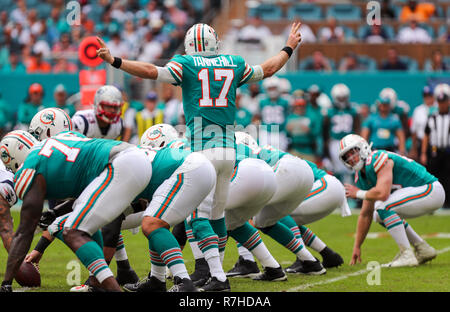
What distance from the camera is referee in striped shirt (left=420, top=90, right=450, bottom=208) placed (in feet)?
42.2

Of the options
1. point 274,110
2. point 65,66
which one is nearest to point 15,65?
point 65,66

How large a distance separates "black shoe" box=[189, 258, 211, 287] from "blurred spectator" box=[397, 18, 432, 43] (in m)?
11.8

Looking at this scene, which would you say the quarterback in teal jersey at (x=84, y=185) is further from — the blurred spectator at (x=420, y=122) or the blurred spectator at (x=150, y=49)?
the blurred spectator at (x=150, y=49)

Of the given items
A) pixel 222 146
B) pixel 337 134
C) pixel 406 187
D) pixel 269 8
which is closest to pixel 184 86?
pixel 222 146

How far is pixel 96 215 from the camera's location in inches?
206

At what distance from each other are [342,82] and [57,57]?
5.86m

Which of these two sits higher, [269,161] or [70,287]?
[269,161]

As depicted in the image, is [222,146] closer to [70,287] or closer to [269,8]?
[70,287]

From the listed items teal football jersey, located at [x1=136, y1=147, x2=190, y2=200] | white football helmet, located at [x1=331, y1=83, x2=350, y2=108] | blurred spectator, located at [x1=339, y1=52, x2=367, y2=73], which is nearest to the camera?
teal football jersey, located at [x1=136, y1=147, x2=190, y2=200]

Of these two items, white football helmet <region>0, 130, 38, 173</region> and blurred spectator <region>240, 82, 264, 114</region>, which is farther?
blurred spectator <region>240, 82, 264, 114</region>

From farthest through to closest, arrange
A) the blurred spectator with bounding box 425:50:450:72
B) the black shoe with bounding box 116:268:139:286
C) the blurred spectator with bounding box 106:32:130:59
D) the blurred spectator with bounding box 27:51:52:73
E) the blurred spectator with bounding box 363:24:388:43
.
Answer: the blurred spectator with bounding box 106:32:130:59 → the blurred spectator with bounding box 363:24:388:43 → the blurred spectator with bounding box 27:51:52:73 → the blurred spectator with bounding box 425:50:450:72 → the black shoe with bounding box 116:268:139:286

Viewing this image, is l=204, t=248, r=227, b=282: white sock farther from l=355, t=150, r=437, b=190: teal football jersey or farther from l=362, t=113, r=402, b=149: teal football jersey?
l=362, t=113, r=402, b=149: teal football jersey

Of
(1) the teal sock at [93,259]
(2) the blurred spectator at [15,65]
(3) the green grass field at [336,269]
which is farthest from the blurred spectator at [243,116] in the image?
(1) the teal sock at [93,259]

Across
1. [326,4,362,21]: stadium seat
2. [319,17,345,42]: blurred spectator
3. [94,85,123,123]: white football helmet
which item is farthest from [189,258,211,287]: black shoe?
[326,4,362,21]: stadium seat
